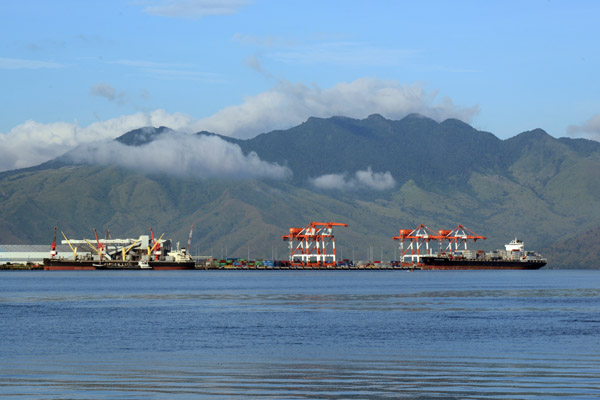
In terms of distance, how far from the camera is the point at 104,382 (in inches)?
1642

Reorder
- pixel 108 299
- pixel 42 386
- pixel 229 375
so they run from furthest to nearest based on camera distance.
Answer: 1. pixel 108 299
2. pixel 229 375
3. pixel 42 386

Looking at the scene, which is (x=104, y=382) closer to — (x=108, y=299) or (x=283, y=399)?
(x=283, y=399)

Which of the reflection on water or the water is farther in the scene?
the water

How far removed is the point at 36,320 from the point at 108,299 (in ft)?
139

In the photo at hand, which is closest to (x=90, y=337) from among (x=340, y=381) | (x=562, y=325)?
(x=340, y=381)

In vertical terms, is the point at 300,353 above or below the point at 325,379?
above

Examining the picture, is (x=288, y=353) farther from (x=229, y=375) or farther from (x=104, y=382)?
(x=104, y=382)


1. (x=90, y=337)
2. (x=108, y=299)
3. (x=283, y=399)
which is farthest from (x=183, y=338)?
(x=108, y=299)

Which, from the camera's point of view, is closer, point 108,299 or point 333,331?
point 333,331

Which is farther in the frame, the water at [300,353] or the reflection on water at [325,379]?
the water at [300,353]

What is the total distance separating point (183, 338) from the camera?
64875 mm

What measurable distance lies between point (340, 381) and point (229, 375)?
5.64 meters

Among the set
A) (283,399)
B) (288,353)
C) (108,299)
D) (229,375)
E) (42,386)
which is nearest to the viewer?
(283,399)

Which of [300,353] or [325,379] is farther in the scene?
[300,353]
